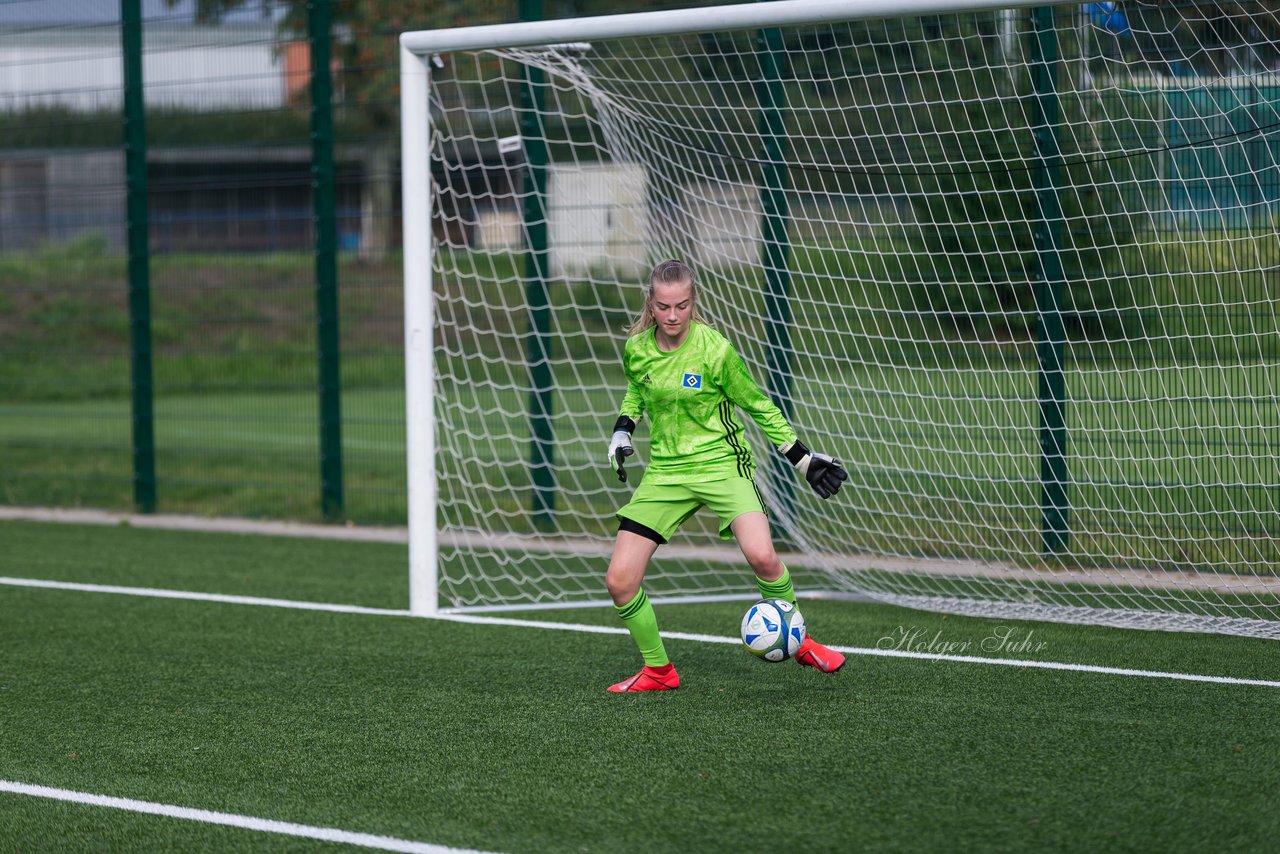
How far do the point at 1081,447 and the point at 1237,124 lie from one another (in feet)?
5.43

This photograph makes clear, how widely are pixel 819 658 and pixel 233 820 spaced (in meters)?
2.35

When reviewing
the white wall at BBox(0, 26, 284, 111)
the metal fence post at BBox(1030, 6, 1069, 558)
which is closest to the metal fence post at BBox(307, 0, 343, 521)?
the white wall at BBox(0, 26, 284, 111)

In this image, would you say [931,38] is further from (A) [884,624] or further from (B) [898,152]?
(A) [884,624]

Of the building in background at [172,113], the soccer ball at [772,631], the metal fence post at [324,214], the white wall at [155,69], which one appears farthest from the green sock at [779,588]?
the white wall at [155,69]

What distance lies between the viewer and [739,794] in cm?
419

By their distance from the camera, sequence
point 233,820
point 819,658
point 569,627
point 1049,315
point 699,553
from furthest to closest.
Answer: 1. point 699,553
2. point 1049,315
3. point 569,627
4. point 819,658
5. point 233,820

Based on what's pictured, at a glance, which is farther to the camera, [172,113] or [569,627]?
[172,113]

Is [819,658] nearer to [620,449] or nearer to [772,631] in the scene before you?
[772,631]

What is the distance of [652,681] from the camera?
549cm

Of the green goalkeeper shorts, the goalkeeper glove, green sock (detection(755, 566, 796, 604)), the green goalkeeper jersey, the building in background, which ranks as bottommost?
green sock (detection(755, 566, 796, 604))

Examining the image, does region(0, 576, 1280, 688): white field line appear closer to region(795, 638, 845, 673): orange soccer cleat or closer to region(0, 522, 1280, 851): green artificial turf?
region(0, 522, 1280, 851): green artificial turf

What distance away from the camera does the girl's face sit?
5270mm

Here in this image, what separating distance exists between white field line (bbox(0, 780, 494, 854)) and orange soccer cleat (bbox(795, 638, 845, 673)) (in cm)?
207

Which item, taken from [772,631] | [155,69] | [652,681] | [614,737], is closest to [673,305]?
[772,631]
